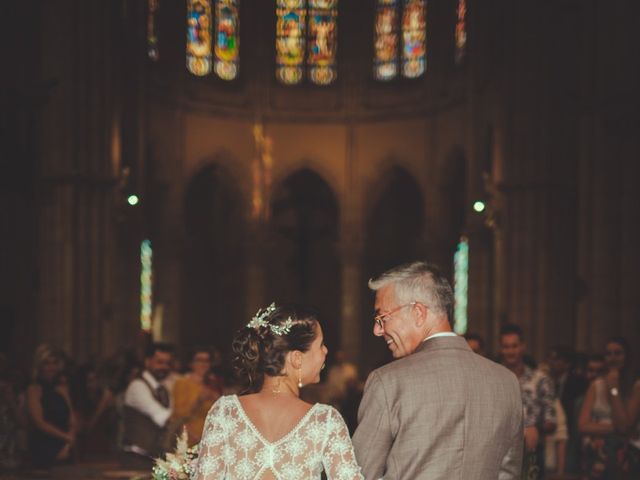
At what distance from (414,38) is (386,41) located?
0.95 m

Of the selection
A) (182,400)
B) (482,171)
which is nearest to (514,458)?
(182,400)

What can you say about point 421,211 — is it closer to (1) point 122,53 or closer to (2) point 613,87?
(1) point 122,53

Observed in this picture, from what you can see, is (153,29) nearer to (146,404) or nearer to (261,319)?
(146,404)

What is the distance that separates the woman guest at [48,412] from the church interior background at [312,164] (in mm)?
8642

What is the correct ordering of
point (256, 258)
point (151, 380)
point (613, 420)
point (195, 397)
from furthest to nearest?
1. point (256, 258)
2. point (151, 380)
3. point (195, 397)
4. point (613, 420)

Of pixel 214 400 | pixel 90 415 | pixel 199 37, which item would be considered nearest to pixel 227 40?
pixel 199 37

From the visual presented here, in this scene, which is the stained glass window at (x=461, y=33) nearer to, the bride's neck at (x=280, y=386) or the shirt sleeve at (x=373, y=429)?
the bride's neck at (x=280, y=386)

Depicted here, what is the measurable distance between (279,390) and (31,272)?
18.0 metres

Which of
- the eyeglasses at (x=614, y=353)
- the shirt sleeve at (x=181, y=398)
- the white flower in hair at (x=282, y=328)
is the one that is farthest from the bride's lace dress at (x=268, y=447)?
the eyeglasses at (x=614, y=353)

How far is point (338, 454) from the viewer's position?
3.79 metres

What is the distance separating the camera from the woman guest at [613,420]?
848 centimetres

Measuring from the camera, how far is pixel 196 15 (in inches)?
1351

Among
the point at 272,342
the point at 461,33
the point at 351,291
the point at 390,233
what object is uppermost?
the point at 461,33

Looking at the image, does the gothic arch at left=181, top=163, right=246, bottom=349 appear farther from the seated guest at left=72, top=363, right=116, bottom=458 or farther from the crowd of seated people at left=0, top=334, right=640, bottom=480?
the crowd of seated people at left=0, top=334, right=640, bottom=480
